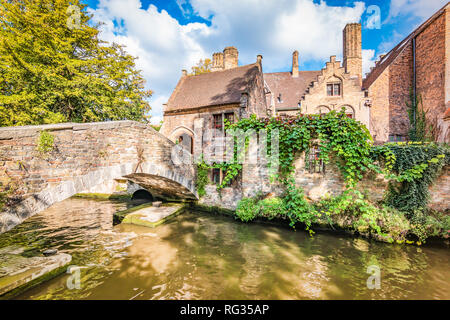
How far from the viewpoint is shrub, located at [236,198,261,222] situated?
6.90 metres

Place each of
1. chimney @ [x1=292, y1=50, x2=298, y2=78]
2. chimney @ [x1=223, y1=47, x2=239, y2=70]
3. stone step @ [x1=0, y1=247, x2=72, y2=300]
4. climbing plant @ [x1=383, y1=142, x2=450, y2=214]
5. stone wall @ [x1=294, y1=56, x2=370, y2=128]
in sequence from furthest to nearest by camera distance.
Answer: chimney @ [x1=292, y1=50, x2=298, y2=78]
chimney @ [x1=223, y1=47, x2=239, y2=70]
stone wall @ [x1=294, y1=56, x2=370, y2=128]
climbing plant @ [x1=383, y1=142, x2=450, y2=214]
stone step @ [x1=0, y1=247, x2=72, y2=300]

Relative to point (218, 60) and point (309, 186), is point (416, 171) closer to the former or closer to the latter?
point (309, 186)

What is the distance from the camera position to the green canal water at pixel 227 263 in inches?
137

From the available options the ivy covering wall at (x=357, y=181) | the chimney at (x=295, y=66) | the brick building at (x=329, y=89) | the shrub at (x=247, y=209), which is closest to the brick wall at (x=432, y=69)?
the brick building at (x=329, y=89)

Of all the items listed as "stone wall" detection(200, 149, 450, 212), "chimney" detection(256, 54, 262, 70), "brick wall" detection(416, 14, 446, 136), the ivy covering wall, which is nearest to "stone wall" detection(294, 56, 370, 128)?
"brick wall" detection(416, 14, 446, 136)

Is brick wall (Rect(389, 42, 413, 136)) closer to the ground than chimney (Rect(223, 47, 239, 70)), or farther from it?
closer to the ground

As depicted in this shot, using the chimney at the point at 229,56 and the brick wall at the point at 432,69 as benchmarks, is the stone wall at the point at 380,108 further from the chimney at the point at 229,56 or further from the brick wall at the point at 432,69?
the chimney at the point at 229,56

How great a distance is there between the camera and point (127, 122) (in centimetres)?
523

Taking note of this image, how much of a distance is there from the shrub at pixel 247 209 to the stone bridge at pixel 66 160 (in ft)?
10.2

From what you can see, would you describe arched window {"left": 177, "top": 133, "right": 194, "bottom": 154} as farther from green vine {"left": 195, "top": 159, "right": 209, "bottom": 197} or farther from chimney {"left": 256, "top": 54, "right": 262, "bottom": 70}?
chimney {"left": 256, "top": 54, "right": 262, "bottom": 70}

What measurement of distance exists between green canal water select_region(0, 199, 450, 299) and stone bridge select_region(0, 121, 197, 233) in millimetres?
1651

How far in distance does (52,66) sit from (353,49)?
19.9 m
